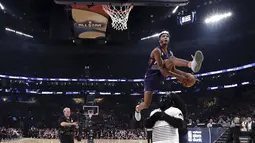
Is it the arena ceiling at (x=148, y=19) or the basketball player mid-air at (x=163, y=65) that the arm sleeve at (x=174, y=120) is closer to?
the basketball player mid-air at (x=163, y=65)

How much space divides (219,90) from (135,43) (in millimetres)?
10885

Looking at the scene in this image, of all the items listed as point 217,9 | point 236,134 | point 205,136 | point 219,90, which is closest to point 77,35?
point 205,136

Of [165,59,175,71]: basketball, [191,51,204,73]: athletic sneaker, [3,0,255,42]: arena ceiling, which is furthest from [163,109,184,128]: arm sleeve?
[3,0,255,42]: arena ceiling

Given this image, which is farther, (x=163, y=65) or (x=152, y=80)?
(x=152, y=80)


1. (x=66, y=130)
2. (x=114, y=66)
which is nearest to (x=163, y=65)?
(x=66, y=130)

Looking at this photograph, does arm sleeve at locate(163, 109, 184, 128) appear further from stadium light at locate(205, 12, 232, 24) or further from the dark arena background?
stadium light at locate(205, 12, 232, 24)

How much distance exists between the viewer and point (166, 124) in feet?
7.64

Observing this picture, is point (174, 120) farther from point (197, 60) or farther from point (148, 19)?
point (148, 19)

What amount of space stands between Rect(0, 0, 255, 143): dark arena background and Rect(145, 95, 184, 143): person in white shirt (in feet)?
64.2

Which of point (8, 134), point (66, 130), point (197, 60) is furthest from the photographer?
point (8, 134)

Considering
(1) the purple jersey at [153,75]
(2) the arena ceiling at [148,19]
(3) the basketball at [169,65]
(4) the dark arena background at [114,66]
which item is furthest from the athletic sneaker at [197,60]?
(4) the dark arena background at [114,66]

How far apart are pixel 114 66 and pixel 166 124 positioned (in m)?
35.1

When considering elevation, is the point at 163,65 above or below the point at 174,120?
above

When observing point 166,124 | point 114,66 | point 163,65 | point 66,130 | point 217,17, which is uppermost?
point 217,17
